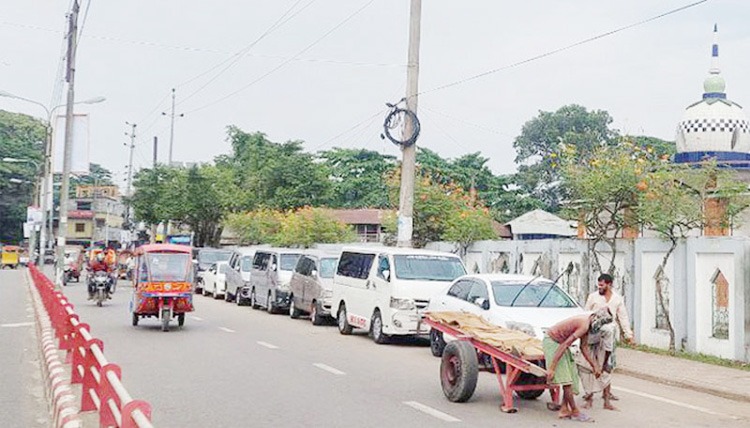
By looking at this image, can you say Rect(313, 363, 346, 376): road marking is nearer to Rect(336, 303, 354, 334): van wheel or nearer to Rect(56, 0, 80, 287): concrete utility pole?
Rect(336, 303, 354, 334): van wheel

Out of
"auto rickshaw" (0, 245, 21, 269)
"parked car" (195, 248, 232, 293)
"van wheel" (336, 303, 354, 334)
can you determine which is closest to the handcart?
"van wheel" (336, 303, 354, 334)

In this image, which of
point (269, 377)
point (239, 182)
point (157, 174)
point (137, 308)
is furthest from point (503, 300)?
point (239, 182)

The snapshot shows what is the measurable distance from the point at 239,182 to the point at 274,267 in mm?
34074

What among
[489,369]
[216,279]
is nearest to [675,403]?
[489,369]

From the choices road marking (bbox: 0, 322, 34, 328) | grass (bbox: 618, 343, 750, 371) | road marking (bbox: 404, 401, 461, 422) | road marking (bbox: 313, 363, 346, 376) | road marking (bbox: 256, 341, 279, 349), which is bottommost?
road marking (bbox: 0, 322, 34, 328)

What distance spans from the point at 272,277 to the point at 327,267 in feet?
12.0

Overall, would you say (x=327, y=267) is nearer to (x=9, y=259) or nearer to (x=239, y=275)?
A: (x=239, y=275)

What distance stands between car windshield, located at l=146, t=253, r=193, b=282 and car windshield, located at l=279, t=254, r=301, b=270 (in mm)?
6596

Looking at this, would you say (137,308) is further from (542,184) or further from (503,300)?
(542,184)

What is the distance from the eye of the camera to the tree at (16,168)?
3369 inches

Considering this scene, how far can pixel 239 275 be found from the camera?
30406mm

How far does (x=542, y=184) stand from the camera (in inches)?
2576

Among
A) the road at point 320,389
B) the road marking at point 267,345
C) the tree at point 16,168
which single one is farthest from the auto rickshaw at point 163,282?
the tree at point 16,168

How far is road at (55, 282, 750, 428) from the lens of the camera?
31.7ft
